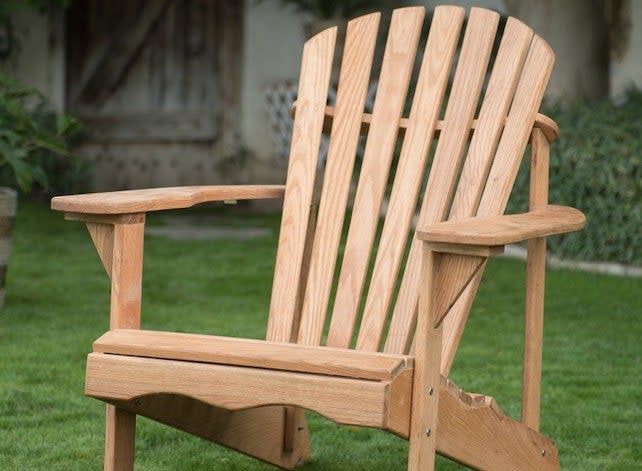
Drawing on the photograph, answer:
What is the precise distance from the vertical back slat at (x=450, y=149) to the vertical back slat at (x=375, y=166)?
103mm

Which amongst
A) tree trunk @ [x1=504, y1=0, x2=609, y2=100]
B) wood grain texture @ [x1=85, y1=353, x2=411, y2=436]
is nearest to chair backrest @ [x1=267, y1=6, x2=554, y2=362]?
wood grain texture @ [x1=85, y1=353, x2=411, y2=436]

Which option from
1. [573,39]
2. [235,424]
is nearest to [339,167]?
[235,424]

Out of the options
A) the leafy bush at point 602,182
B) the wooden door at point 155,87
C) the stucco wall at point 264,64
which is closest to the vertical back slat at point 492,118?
the leafy bush at point 602,182

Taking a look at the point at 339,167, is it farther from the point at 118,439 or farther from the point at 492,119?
the point at 118,439

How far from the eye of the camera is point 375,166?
3154mm

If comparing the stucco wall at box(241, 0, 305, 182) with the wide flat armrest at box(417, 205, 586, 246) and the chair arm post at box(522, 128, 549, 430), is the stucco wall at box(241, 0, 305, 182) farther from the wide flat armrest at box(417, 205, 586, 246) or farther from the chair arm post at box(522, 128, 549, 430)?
the wide flat armrest at box(417, 205, 586, 246)

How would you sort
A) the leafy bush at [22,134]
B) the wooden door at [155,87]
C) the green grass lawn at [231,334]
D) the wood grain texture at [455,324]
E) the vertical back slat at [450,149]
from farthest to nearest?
the wooden door at [155,87], the leafy bush at [22,134], the green grass lawn at [231,334], the vertical back slat at [450,149], the wood grain texture at [455,324]

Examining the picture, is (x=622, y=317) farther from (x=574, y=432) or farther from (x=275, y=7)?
(x=275, y=7)

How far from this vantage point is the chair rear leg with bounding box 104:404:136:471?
267 centimetres

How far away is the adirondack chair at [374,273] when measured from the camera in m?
2.40

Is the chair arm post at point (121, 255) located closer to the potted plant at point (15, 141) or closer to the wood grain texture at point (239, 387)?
the wood grain texture at point (239, 387)

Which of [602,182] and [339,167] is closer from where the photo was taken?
[339,167]

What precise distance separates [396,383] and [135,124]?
7904 mm

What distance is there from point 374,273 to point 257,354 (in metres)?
0.67
